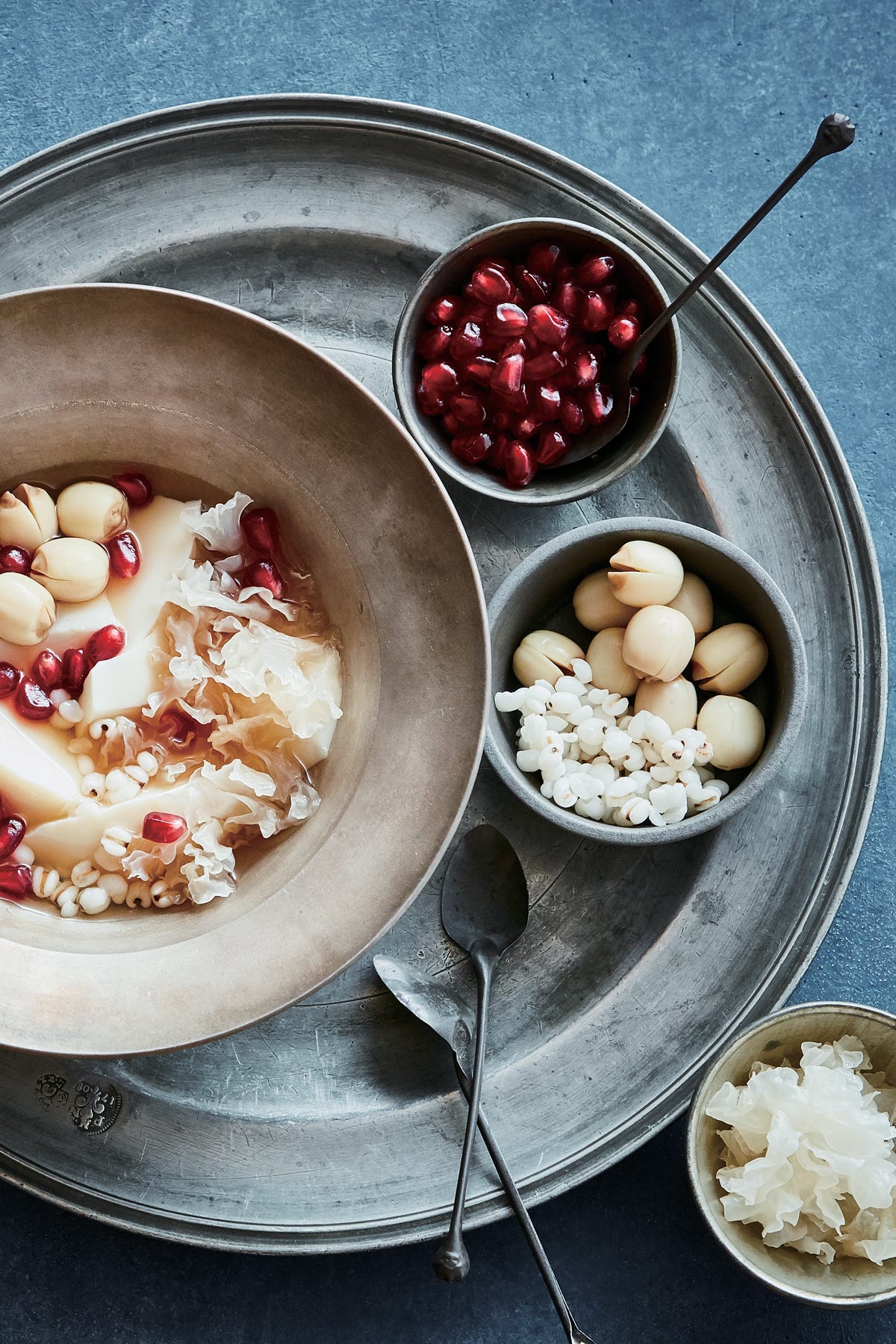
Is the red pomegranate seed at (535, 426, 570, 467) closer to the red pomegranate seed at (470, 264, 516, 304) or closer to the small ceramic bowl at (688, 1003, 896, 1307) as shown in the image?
the red pomegranate seed at (470, 264, 516, 304)

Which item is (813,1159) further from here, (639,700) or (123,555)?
(123,555)

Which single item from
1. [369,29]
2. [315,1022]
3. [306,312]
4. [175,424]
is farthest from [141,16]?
[315,1022]

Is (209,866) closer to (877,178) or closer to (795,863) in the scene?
(795,863)

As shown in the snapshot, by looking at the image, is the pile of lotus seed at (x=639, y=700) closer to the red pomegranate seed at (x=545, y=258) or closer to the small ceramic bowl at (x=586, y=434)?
the small ceramic bowl at (x=586, y=434)

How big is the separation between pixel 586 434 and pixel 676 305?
0.21m

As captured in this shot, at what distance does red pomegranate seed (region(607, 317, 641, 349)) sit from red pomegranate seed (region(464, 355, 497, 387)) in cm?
16

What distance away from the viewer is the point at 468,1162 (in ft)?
4.42

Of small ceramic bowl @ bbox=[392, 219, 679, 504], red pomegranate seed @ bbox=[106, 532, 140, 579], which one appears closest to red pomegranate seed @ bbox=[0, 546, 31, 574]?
red pomegranate seed @ bbox=[106, 532, 140, 579]

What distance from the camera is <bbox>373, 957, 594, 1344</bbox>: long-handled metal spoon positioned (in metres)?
1.30

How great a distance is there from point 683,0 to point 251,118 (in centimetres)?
76

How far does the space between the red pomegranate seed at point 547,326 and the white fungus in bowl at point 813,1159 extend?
39.7 inches

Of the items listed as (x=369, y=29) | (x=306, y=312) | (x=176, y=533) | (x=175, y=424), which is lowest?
(x=176, y=533)

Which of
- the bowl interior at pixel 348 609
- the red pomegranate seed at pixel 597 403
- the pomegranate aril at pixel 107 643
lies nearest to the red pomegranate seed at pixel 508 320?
the red pomegranate seed at pixel 597 403

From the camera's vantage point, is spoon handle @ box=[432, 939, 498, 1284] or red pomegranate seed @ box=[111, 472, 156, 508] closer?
spoon handle @ box=[432, 939, 498, 1284]
